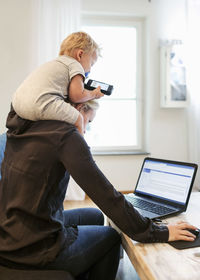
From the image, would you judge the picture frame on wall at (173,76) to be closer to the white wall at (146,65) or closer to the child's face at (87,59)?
the white wall at (146,65)

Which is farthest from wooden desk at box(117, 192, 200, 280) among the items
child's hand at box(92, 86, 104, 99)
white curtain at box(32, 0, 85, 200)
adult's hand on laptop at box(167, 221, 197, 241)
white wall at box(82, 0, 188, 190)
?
white wall at box(82, 0, 188, 190)

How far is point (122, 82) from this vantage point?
4008mm

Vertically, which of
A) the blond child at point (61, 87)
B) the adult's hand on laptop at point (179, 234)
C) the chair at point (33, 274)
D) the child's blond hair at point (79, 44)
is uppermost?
the child's blond hair at point (79, 44)

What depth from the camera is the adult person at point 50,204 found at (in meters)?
0.96

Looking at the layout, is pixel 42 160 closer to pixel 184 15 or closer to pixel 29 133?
pixel 29 133

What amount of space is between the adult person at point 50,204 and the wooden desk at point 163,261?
0.15 ft

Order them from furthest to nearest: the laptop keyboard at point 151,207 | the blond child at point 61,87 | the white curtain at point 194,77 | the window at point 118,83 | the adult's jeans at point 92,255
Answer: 1. the window at point 118,83
2. the white curtain at point 194,77
3. the laptop keyboard at point 151,207
4. the blond child at point 61,87
5. the adult's jeans at point 92,255

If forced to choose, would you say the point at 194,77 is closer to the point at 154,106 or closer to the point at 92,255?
the point at 154,106

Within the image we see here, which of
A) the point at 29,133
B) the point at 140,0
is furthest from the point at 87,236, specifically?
the point at 140,0

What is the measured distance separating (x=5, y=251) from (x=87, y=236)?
0.30m

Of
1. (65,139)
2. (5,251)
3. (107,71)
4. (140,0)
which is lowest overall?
(5,251)

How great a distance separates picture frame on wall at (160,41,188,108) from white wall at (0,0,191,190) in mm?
123

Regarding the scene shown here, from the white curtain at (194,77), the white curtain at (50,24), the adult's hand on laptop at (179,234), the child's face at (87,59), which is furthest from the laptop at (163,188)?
the white curtain at (194,77)

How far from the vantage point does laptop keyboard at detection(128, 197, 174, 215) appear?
4.13 ft
